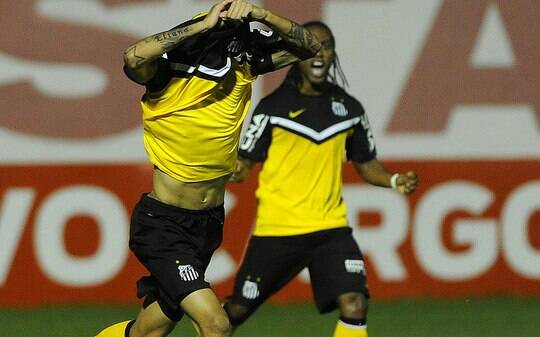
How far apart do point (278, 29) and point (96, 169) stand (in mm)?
4605

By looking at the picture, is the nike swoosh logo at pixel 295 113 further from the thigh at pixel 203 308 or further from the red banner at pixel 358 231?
the red banner at pixel 358 231

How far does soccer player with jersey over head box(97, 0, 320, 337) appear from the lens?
6.83 m

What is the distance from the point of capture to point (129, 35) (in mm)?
11281

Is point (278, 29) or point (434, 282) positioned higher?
point (278, 29)

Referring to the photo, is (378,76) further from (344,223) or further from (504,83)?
(344,223)

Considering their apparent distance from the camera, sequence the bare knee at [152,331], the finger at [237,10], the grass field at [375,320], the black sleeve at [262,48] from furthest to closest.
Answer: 1. the grass field at [375,320]
2. the bare knee at [152,331]
3. the black sleeve at [262,48]
4. the finger at [237,10]

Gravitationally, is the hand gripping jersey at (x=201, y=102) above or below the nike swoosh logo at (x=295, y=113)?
above

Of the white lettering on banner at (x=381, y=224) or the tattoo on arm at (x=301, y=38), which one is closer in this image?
the tattoo on arm at (x=301, y=38)

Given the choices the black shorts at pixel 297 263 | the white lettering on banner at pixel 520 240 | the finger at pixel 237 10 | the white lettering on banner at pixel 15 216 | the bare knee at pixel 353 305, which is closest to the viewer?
the finger at pixel 237 10

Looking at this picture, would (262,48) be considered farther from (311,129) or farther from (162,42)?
(311,129)

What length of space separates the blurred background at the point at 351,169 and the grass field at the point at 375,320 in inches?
A: 1.6

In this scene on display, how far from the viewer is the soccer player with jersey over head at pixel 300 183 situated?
8.48m

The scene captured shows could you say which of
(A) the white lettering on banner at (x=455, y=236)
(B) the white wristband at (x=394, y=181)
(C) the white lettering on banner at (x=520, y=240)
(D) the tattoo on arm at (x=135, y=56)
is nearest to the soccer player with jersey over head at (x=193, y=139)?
(D) the tattoo on arm at (x=135, y=56)

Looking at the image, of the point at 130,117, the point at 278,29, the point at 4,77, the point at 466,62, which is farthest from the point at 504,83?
the point at 278,29
